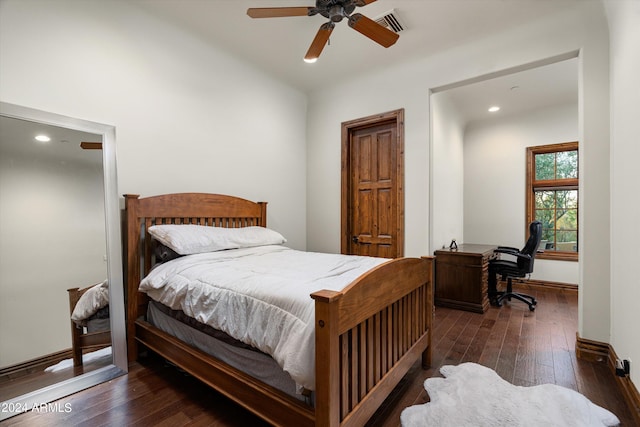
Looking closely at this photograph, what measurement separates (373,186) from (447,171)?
1314 millimetres

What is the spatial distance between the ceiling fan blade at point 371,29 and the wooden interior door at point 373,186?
1242 millimetres

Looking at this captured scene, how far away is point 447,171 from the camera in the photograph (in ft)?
14.2

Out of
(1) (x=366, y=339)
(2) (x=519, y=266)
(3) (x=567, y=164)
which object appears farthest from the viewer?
(3) (x=567, y=164)

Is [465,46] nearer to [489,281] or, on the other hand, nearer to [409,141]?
[409,141]

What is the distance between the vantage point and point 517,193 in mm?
4848

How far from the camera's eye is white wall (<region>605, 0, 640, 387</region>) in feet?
5.54

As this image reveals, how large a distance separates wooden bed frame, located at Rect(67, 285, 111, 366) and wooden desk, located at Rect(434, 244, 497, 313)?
11.8 ft

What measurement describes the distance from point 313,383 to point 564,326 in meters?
3.22

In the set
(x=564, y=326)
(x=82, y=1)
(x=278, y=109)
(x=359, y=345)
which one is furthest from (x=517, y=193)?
(x=82, y=1)

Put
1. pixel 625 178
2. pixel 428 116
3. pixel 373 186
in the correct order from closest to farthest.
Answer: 1. pixel 625 178
2. pixel 428 116
3. pixel 373 186

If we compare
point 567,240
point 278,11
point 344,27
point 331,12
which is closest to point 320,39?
point 331,12

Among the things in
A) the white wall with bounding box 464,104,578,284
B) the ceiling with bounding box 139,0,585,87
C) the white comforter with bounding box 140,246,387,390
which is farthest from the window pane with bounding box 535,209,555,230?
the white comforter with bounding box 140,246,387,390

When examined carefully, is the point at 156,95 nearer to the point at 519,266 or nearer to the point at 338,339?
the point at 338,339

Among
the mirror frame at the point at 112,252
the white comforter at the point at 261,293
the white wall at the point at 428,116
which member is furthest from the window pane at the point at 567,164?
the mirror frame at the point at 112,252
